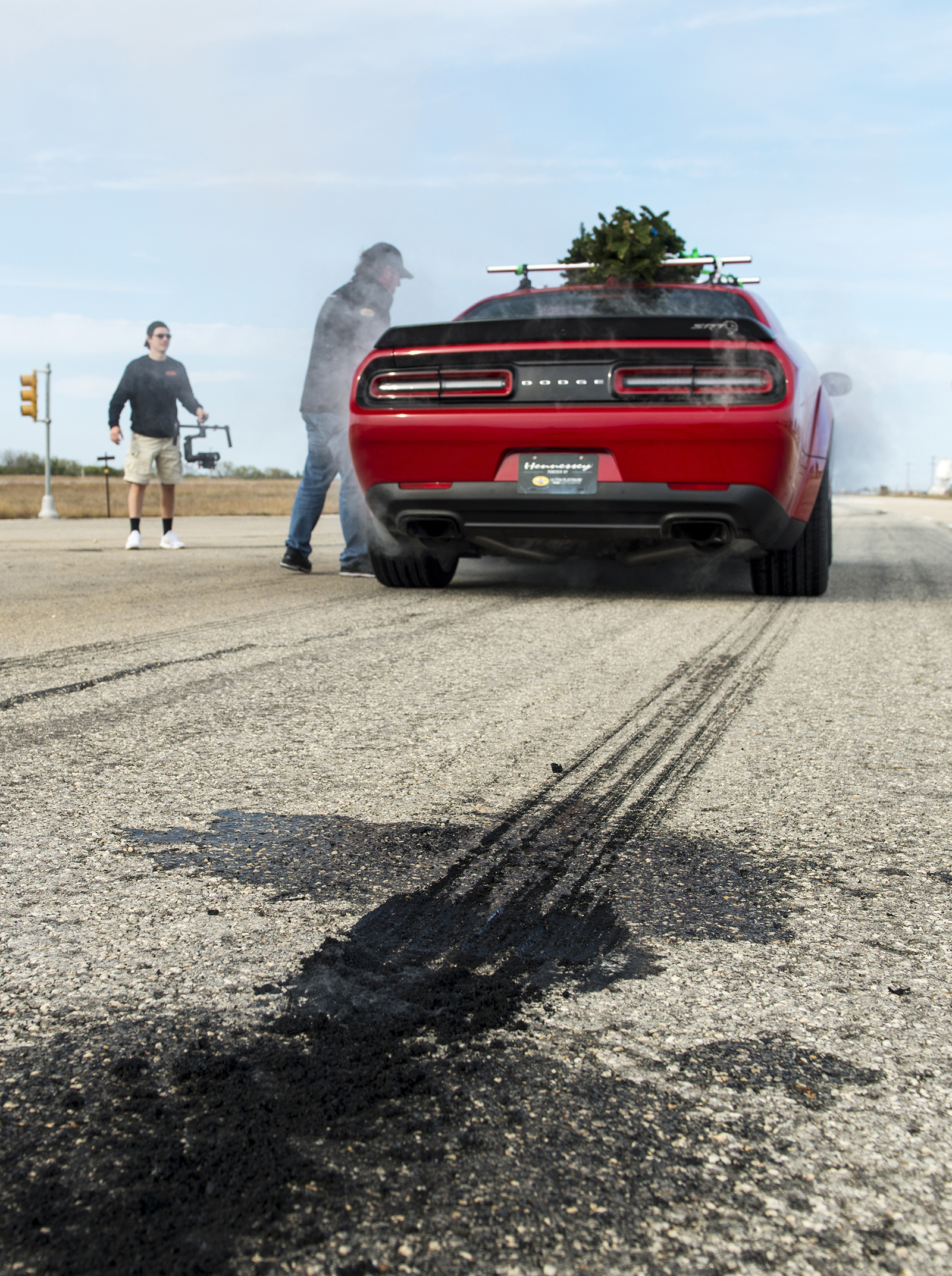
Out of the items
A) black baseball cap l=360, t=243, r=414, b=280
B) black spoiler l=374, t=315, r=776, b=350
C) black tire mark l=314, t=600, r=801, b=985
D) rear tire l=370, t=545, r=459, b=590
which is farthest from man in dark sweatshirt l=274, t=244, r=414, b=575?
black tire mark l=314, t=600, r=801, b=985

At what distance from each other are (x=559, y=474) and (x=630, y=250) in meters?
1.84

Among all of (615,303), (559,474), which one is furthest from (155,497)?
(559,474)

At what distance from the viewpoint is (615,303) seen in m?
5.73

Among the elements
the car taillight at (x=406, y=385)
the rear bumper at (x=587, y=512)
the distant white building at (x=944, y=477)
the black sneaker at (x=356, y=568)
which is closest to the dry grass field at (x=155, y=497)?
the black sneaker at (x=356, y=568)

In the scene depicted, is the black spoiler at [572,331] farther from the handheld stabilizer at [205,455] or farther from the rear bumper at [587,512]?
the handheld stabilizer at [205,455]

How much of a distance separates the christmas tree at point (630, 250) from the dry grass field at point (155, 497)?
3.44 meters

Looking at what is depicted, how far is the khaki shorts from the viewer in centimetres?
896

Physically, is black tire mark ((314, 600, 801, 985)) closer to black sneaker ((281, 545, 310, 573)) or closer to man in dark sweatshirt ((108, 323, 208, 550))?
black sneaker ((281, 545, 310, 573))

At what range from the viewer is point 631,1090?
1.27m

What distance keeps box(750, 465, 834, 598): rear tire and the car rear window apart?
3.32 ft

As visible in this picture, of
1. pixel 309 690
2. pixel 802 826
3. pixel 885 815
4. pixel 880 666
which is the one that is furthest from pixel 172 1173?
pixel 880 666

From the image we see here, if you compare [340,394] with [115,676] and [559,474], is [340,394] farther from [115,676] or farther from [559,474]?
[115,676]

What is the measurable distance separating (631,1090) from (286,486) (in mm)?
71403

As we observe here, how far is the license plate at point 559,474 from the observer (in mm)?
4973
